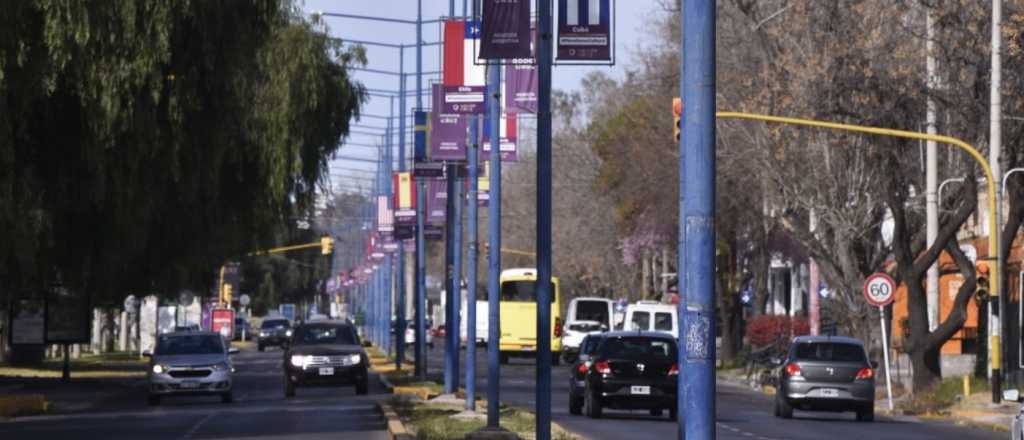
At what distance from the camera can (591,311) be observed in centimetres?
8062

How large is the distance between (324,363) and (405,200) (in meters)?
9.39

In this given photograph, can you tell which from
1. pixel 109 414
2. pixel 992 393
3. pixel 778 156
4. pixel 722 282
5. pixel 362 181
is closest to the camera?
pixel 109 414

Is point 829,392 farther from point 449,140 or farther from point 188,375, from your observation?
point 188,375

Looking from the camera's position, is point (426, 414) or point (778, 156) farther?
point (778, 156)

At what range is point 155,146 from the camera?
106 feet

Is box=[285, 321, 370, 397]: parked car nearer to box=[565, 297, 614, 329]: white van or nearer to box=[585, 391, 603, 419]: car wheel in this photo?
box=[585, 391, 603, 419]: car wheel

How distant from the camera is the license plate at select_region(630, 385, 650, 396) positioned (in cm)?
3409

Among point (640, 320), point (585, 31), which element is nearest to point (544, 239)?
point (585, 31)

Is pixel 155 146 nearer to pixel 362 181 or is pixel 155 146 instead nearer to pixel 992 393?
pixel 992 393

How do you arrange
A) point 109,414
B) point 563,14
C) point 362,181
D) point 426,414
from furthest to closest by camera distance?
point 362,181 → point 109,414 → point 426,414 → point 563,14

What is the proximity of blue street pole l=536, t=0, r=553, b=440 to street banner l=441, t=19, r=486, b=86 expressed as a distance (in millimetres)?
5854

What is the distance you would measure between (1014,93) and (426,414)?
1697 centimetres

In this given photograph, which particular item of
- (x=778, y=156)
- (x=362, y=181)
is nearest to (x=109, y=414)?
(x=778, y=156)

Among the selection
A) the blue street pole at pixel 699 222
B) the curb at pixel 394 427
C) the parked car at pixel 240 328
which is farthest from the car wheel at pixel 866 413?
the parked car at pixel 240 328
